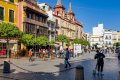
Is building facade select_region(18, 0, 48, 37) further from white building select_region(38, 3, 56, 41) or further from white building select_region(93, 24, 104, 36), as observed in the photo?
A: white building select_region(93, 24, 104, 36)

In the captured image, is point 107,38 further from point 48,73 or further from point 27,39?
point 48,73

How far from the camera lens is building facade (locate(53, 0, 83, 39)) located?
64944mm

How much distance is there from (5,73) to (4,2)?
79.3 ft

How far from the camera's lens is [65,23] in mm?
70250

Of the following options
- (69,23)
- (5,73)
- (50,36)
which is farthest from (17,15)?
(69,23)

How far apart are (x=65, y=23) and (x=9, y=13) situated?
109 feet

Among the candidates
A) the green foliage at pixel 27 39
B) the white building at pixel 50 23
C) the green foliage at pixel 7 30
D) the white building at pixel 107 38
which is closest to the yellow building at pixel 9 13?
the green foliage at pixel 27 39

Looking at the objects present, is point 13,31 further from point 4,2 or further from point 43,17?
point 43,17

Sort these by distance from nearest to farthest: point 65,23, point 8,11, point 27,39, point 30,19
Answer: point 27,39 → point 8,11 → point 30,19 → point 65,23

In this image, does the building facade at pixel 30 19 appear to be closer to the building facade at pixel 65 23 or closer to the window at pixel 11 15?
the window at pixel 11 15

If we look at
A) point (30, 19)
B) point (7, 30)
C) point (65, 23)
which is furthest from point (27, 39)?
point (65, 23)

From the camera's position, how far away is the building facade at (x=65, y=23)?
64.9 m

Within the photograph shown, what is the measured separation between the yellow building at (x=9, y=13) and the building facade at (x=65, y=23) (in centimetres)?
2384

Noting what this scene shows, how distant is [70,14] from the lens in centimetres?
7931
